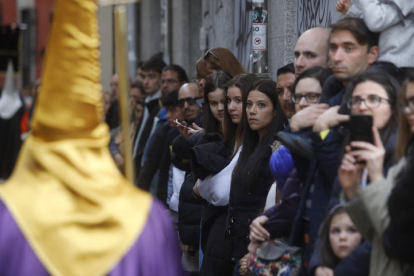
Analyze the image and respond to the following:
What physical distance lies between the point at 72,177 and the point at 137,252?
0.91 ft

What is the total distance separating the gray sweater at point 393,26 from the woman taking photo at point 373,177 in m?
0.55

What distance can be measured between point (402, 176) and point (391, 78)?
0.88m

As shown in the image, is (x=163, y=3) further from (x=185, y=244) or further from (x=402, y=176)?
(x=402, y=176)

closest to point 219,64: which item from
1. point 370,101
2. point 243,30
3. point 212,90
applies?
point 212,90

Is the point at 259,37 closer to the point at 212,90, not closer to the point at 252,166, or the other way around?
the point at 212,90

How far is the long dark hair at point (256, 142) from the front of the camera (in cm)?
575

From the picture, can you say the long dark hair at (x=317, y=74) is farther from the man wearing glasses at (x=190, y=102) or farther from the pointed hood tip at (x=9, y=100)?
the pointed hood tip at (x=9, y=100)

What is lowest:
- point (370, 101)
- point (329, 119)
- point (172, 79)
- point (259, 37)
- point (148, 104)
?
point (148, 104)

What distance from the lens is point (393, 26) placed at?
459 cm

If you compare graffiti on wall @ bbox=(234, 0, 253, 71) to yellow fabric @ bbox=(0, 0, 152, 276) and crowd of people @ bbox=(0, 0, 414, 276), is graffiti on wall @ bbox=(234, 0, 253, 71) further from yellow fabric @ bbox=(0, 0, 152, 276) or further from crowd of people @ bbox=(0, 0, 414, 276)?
yellow fabric @ bbox=(0, 0, 152, 276)

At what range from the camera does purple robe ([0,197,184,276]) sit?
7.76 feet

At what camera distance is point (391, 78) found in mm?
4055

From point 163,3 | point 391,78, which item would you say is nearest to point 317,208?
point 391,78

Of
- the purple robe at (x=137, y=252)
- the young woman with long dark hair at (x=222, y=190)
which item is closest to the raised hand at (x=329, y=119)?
the purple robe at (x=137, y=252)
